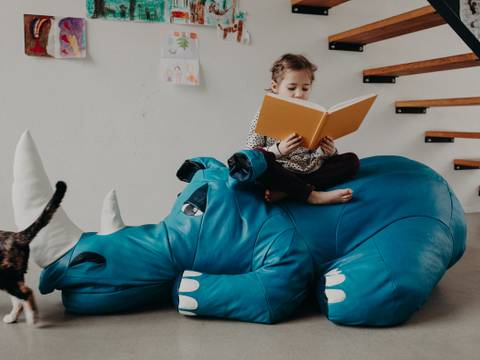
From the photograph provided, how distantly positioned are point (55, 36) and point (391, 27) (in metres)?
1.49

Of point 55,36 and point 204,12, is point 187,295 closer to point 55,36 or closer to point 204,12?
point 55,36

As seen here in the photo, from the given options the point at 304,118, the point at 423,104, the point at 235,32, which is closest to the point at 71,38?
the point at 235,32

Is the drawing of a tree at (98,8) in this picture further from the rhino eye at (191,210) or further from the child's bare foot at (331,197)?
the child's bare foot at (331,197)

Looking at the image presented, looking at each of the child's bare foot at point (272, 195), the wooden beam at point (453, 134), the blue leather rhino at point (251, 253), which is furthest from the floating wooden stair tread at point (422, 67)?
the child's bare foot at point (272, 195)

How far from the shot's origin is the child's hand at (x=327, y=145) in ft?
6.32

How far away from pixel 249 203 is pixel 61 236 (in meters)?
0.56

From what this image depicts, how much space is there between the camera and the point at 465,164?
3.36 meters

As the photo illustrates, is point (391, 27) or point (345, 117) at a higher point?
point (391, 27)

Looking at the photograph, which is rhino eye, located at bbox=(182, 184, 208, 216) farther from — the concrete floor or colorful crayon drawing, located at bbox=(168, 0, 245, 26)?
colorful crayon drawing, located at bbox=(168, 0, 245, 26)

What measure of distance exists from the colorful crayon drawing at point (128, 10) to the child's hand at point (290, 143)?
4.05 feet

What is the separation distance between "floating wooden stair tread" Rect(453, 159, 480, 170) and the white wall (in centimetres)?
45

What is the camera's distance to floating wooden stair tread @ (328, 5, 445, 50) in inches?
96.1

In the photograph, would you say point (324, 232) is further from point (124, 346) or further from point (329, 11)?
point (329, 11)

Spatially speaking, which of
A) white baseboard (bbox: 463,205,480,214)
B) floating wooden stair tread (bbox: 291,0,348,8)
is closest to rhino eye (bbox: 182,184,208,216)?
floating wooden stair tread (bbox: 291,0,348,8)
